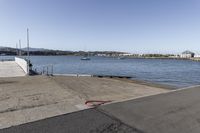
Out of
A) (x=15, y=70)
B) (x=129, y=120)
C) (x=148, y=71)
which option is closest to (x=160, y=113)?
(x=129, y=120)

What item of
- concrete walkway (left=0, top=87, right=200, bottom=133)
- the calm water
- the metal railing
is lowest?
the calm water

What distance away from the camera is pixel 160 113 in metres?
6.50

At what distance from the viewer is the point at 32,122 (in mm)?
5453

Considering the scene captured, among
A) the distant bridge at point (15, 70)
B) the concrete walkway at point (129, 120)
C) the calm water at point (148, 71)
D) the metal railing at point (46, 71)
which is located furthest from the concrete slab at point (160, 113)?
the calm water at point (148, 71)

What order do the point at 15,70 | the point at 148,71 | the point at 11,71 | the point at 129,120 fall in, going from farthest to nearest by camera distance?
the point at 148,71 < the point at 15,70 < the point at 11,71 < the point at 129,120

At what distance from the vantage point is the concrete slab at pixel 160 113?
211 inches

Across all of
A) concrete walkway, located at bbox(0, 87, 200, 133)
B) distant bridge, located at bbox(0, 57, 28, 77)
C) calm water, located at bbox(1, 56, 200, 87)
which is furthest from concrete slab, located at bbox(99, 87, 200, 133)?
calm water, located at bbox(1, 56, 200, 87)

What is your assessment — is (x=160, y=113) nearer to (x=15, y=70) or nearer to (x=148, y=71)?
(x=15, y=70)

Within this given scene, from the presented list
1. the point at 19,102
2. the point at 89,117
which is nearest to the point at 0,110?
the point at 19,102

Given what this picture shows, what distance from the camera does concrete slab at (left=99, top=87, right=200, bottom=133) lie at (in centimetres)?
536

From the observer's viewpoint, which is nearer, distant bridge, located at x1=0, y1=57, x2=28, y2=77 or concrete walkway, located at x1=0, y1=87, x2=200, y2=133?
concrete walkway, located at x1=0, y1=87, x2=200, y2=133

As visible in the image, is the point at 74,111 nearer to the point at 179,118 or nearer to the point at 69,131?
the point at 69,131

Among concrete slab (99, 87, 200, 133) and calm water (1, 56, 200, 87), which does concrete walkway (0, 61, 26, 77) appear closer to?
concrete slab (99, 87, 200, 133)

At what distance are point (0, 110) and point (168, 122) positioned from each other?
4.96 m
